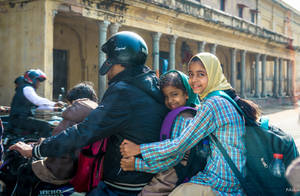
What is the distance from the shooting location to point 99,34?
1071 cm

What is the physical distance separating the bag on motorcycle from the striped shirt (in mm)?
350

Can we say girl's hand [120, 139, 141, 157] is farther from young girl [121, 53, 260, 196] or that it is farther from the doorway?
the doorway

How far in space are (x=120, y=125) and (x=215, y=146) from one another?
2.12 feet

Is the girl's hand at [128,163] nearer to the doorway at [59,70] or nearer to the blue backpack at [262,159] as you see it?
the blue backpack at [262,159]

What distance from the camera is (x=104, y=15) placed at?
1052cm

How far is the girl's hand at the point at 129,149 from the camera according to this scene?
76.7 inches

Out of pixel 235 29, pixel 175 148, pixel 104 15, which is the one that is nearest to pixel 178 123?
pixel 175 148

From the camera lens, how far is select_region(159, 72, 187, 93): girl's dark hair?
2.38 metres

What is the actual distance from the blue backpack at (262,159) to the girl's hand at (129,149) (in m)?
0.52

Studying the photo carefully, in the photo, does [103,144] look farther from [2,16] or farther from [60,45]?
[60,45]

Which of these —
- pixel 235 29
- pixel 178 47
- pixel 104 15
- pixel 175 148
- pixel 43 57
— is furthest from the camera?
pixel 178 47

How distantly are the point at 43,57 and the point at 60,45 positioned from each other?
4466mm

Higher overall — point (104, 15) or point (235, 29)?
point (235, 29)

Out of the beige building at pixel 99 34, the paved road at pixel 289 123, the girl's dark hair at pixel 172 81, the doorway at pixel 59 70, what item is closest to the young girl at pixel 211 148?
the girl's dark hair at pixel 172 81
